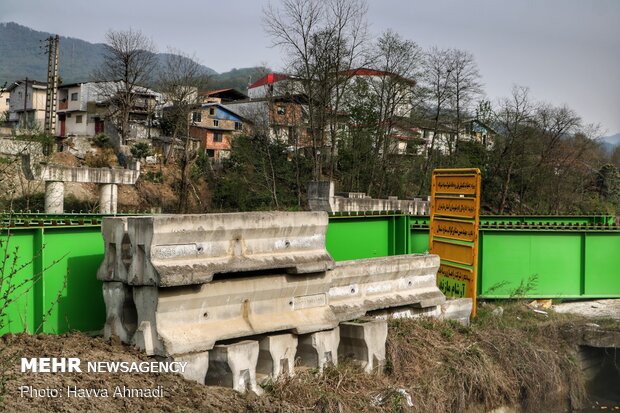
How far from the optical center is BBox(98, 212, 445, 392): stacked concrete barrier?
755cm

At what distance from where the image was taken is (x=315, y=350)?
8945 mm

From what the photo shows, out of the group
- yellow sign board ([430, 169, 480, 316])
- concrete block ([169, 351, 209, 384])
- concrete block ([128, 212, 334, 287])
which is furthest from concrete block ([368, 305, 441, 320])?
concrete block ([169, 351, 209, 384])

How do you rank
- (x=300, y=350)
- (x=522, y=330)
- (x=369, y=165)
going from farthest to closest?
(x=369, y=165), (x=522, y=330), (x=300, y=350)

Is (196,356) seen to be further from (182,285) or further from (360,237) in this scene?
(360,237)

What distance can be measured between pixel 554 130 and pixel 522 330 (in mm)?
38839

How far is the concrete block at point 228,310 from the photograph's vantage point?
24.7 ft

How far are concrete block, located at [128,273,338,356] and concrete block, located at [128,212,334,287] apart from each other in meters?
0.20

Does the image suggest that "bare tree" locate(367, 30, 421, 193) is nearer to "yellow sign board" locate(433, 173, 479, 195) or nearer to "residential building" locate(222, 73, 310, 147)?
"residential building" locate(222, 73, 310, 147)

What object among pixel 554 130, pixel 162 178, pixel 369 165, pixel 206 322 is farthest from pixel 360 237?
pixel 554 130

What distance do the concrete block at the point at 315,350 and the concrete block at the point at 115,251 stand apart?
2.40 m

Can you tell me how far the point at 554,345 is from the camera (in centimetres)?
1199

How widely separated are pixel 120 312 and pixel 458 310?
5.91m

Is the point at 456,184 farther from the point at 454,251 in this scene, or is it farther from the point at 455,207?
the point at 454,251

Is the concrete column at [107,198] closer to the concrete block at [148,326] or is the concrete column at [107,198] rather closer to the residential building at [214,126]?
the concrete block at [148,326]
